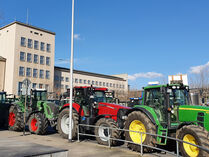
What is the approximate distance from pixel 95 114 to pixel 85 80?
54.4 m

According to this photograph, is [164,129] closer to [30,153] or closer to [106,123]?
[106,123]

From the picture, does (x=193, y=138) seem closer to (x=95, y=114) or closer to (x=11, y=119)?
(x=95, y=114)

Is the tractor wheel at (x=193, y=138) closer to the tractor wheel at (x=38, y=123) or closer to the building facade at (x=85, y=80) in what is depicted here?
the tractor wheel at (x=38, y=123)

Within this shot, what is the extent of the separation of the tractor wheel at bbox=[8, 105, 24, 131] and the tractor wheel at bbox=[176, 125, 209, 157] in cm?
1085

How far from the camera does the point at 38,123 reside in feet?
44.4

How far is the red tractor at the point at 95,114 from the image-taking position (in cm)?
1038

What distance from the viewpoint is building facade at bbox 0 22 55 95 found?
155 feet

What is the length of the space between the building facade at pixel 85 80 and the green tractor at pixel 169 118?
37252 mm

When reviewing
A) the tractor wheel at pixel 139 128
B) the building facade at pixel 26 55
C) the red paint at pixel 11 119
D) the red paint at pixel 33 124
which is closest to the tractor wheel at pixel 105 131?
the tractor wheel at pixel 139 128

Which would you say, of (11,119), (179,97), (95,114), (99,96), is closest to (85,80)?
(11,119)

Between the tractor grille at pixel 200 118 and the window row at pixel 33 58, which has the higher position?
the window row at pixel 33 58

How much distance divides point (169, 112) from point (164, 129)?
658mm

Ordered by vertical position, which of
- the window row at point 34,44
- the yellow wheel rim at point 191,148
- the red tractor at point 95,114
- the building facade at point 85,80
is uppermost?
the window row at point 34,44

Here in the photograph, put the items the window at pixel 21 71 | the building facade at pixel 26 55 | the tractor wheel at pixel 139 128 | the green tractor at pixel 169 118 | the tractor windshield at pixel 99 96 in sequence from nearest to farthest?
1. the green tractor at pixel 169 118
2. the tractor wheel at pixel 139 128
3. the tractor windshield at pixel 99 96
4. the building facade at pixel 26 55
5. the window at pixel 21 71
